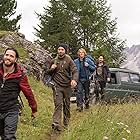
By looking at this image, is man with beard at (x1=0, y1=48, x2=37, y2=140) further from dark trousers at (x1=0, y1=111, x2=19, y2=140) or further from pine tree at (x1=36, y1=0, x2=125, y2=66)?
pine tree at (x1=36, y1=0, x2=125, y2=66)

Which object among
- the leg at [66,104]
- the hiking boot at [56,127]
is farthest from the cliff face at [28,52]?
the hiking boot at [56,127]

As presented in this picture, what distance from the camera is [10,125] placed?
260 inches

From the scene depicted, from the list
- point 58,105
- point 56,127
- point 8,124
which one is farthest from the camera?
point 58,105

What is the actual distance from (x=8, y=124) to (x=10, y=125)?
1.3 inches

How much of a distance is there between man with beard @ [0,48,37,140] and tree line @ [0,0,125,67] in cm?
3861

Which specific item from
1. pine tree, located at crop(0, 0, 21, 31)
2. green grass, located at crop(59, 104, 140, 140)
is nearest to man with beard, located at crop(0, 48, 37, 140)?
green grass, located at crop(59, 104, 140, 140)

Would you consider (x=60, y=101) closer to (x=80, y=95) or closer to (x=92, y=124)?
(x=92, y=124)

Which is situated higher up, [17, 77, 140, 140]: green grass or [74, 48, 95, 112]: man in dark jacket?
[74, 48, 95, 112]: man in dark jacket

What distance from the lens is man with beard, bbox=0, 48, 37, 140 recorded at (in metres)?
6.61

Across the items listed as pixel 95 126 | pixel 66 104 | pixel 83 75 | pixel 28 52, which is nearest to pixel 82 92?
pixel 83 75

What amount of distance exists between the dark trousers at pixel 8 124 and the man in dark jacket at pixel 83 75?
225 inches

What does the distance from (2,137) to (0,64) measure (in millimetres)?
1099

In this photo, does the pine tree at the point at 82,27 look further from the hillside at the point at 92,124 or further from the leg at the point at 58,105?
the leg at the point at 58,105

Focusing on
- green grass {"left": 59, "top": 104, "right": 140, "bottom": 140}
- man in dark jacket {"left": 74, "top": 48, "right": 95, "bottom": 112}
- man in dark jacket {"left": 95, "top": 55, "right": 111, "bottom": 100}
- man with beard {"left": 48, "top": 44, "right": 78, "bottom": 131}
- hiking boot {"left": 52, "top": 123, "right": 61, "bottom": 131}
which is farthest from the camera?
man in dark jacket {"left": 95, "top": 55, "right": 111, "bottom": 100}
